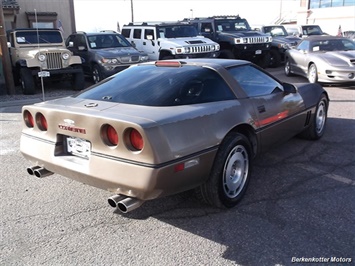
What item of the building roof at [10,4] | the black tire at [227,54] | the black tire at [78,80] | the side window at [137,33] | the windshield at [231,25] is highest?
the building roof at [10,4]

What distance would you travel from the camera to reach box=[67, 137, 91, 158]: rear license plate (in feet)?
10.5

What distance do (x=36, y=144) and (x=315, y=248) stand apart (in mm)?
2673

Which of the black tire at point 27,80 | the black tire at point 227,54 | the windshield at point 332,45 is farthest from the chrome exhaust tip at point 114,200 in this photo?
the black tire at point 227,54

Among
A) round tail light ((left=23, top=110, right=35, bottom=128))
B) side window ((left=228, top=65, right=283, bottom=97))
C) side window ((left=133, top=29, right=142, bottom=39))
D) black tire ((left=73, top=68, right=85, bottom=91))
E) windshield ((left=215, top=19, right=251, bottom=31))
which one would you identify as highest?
windshield ((left=215, top=19, right=251, bottom=31))

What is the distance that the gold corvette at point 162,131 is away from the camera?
2896mm

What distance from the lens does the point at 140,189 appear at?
9.34ft

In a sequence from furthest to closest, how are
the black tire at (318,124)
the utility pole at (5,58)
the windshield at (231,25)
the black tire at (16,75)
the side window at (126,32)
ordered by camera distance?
the windshield at (231,25)
the side window at (126,32)
the black tire at (16,75)
the utility pole at (5,58)
the black tire at (318,124)

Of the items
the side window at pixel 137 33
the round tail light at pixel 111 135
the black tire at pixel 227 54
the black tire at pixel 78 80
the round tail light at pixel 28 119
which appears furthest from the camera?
the side window at pixel 137 33

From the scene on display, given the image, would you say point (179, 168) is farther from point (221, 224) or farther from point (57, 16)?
point (57, 16)

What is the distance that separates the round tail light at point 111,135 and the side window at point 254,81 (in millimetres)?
1670

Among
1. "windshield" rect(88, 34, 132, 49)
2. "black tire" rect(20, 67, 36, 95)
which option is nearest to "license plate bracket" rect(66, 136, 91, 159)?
"black tire" rect(20, 67, 36, 95)

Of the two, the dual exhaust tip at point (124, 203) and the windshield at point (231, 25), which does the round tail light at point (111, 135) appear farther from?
the windshield at point (231, 25)

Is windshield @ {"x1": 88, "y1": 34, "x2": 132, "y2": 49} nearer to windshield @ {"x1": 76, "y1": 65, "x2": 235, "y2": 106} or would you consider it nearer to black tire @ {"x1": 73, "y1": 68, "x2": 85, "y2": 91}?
black tire @ {"x1": 73, "y1": 68, "x2": 85, "y2": 91}

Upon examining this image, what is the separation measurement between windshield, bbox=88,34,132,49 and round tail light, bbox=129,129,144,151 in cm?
1063
